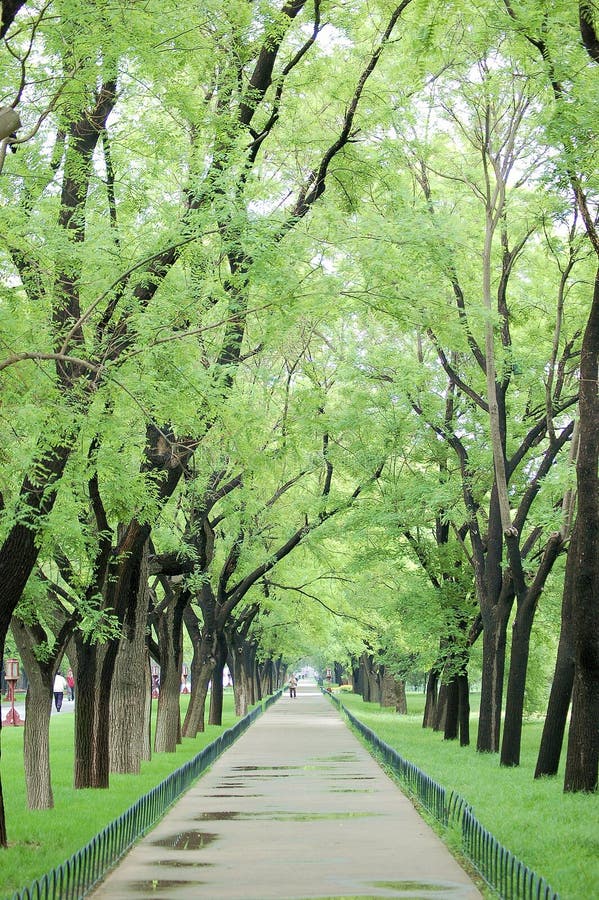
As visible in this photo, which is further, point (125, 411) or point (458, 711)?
point (458, 711)

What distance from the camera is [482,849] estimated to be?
11.5 meters

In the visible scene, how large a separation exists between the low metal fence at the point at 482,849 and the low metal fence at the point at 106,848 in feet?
11.4

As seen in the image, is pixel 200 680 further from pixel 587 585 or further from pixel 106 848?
pixel 106 848

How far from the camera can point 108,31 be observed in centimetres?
1147

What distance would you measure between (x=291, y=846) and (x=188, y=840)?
1.38 meters

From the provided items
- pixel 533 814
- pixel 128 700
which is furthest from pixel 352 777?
pixel 533 814

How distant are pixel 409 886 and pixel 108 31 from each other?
8804 mm

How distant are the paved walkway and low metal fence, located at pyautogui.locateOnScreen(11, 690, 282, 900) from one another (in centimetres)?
17

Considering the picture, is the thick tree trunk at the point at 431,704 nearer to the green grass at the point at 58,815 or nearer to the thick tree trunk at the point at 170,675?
the thick tree trunk at the point at 170,675

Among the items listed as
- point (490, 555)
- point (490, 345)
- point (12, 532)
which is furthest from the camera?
point (490, 555)

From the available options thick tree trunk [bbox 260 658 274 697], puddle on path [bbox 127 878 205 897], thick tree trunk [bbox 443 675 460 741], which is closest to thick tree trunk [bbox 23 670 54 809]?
puddle on path [bbox 127 878 205 897]

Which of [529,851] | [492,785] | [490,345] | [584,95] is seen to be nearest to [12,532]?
[529,851]

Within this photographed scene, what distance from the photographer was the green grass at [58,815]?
1154 centimetres

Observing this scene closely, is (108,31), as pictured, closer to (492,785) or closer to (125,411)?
(125,411)
